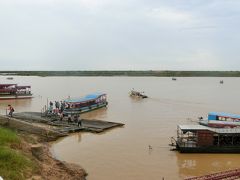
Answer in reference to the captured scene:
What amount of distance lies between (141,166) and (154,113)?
875 inches

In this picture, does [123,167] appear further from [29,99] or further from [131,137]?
[29,99]

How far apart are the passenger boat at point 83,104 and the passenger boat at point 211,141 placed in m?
16.8

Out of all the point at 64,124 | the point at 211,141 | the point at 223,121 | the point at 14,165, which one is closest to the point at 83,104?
the point at 64,124

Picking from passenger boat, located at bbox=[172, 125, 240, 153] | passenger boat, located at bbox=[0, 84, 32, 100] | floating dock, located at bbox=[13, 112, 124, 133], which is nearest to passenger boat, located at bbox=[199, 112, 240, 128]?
passenger boat, located at bbox=[172, 125, 240, 153]

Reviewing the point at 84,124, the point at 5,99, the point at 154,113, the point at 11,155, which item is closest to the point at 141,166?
the point at 11,155

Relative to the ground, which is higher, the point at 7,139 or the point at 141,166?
the point at 7,139

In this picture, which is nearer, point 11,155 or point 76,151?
point 11,155

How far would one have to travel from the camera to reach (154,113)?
41688mm

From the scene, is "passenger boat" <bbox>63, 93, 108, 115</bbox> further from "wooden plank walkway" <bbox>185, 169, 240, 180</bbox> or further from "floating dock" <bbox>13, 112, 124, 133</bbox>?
"wooden plank walkway" <bbox>185, 169, 240, 180</bbox>

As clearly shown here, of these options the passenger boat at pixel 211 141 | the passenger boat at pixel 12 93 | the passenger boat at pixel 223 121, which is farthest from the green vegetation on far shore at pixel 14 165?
the passenger boat at pixel 12 93

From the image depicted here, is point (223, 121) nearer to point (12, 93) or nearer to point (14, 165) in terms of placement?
point (14, 165)

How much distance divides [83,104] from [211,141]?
69.9ft

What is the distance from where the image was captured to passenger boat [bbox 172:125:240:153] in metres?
22.7

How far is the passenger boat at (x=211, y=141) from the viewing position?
22.7 metres
